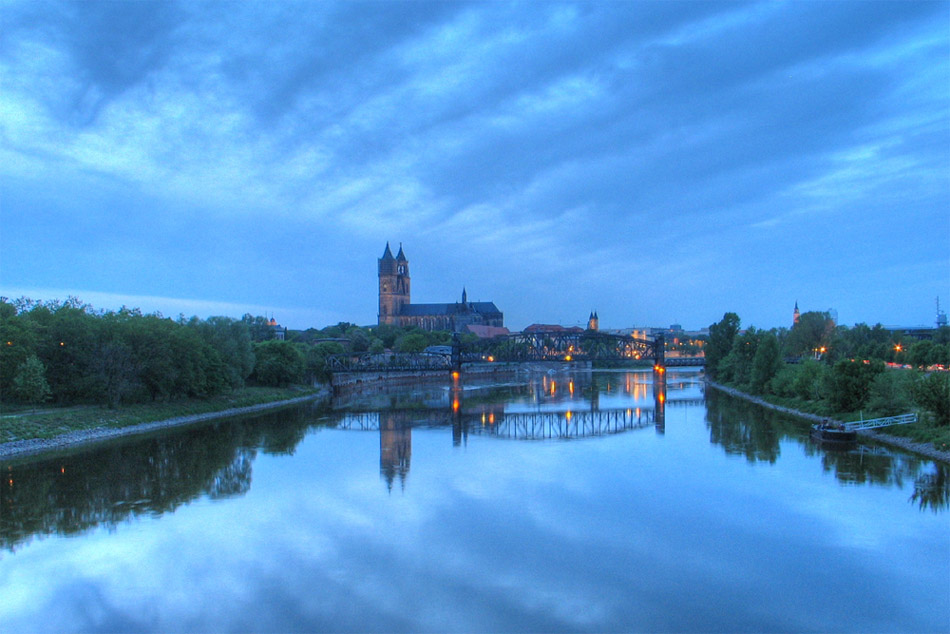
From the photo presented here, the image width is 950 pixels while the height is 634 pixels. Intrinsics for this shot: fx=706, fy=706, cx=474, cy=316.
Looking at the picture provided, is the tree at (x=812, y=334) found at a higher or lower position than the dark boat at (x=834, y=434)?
higher

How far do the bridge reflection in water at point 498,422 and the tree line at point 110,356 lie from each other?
9.26m

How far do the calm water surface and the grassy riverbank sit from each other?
11.7 feet

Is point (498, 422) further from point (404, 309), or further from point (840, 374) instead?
point (404, 309)

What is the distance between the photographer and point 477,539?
Answer: 669 inches

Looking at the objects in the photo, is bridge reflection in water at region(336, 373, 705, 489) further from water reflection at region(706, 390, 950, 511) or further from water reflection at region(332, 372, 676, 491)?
water reflection at region(706, 390, 950, 511)

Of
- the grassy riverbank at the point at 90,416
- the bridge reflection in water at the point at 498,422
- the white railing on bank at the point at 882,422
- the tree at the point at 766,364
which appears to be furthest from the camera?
the tree at the point at 766,364

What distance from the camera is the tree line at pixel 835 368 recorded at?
32241mm

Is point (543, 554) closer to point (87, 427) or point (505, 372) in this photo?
point (87, 427)

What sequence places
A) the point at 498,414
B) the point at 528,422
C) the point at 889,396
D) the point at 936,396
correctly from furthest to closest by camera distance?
1. the point at 498,414
2. the point at 528,422
3. the point at 889,396
4. the point at 936,396

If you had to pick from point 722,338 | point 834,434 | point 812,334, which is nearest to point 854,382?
point 834,434

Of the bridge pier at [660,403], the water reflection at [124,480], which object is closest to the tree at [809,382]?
the bridge pier at [660,403]

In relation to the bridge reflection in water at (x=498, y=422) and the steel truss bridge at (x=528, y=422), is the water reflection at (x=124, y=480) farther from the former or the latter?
the steel truss bridge at (x=528, y=422)

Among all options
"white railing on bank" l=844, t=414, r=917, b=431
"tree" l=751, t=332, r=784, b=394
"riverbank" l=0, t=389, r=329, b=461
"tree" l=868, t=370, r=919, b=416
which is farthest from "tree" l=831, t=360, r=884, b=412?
"riverbank" l=0, t=389, r=329, b=461

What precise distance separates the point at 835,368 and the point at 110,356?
38.1 meters
